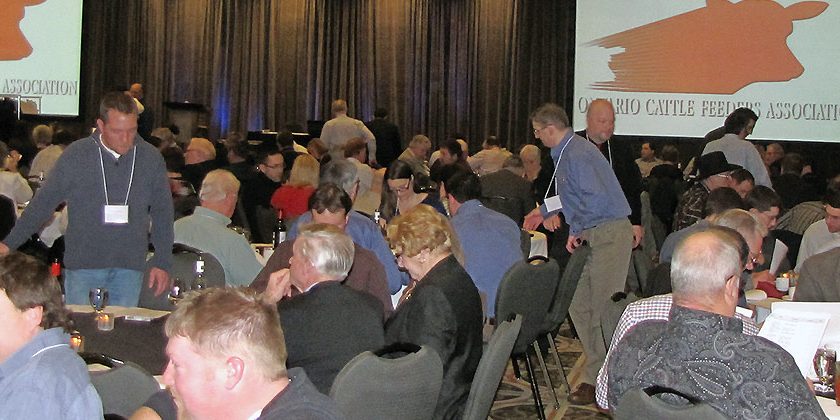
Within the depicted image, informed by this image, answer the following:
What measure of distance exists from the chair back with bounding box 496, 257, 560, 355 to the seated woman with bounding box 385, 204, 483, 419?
1.04m

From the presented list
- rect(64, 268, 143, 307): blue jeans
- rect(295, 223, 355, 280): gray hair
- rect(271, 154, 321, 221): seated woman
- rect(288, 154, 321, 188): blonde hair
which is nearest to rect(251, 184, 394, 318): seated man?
rect(64, 268, 143, 307): blue jeans

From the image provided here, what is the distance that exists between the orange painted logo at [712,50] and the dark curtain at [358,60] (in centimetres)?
221

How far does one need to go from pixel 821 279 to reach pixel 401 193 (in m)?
3.29

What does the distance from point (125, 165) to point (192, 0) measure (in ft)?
38.3

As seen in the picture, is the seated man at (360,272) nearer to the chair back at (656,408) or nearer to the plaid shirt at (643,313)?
the plaid shirt at (643,313)

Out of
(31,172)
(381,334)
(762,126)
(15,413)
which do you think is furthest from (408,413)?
(762,126)

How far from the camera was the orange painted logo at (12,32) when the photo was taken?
1430 cm

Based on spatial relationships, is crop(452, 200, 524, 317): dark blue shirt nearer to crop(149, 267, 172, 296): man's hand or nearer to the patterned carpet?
the patterned carpet

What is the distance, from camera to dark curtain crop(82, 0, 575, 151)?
53.2 ft

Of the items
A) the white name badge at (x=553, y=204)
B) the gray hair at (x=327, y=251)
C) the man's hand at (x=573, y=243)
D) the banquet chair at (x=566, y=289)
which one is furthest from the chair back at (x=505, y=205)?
the gray hair at (x=327, y=251)

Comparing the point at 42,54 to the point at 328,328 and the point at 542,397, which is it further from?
the point at 328,328

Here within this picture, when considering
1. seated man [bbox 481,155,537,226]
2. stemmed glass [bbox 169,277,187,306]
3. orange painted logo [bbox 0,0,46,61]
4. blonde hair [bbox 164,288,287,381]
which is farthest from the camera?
orange painted logo [bbox 0,0,46,61]

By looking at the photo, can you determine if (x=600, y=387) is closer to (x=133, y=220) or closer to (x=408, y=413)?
(x=408, y=413)

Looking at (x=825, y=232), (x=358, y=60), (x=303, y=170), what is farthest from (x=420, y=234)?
(x=358, y=60)
